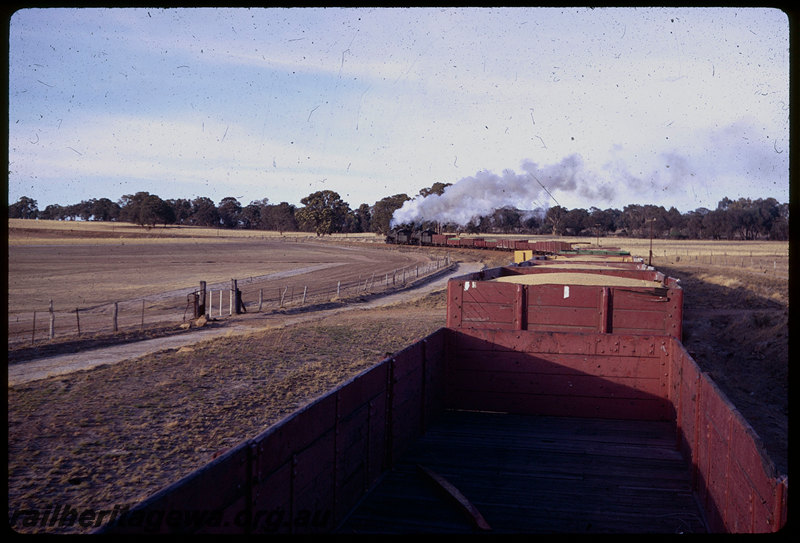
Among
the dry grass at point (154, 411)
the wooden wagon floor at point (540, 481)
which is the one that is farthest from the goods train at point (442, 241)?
the wooden wagon floor at point (540, 481)

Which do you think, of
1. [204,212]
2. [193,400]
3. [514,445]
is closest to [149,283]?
[193,400]

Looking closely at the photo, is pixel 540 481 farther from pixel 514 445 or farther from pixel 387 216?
pixel 387 216

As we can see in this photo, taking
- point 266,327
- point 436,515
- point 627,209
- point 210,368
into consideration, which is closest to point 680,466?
point 436,515

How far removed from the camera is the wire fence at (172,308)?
22141 millimetres

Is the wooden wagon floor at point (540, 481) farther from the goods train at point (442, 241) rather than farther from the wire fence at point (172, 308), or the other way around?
the goods train at point (442, 241)

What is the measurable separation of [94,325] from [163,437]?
17.1m

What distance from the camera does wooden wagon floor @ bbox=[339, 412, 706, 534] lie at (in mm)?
5207

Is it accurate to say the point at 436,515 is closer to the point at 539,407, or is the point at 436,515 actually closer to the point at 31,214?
the point at 539,407

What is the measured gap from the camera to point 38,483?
24.1 ft

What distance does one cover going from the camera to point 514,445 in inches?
283

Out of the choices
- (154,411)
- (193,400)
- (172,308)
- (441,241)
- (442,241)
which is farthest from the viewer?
(441,241)

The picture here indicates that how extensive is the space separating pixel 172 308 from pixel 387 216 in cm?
11216

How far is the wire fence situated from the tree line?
79.2 metres

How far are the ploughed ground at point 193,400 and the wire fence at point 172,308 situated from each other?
6.09 m
